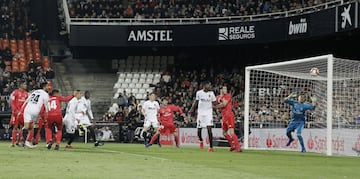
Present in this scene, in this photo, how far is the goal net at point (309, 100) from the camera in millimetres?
23922

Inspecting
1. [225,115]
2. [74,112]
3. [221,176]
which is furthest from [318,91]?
[221,176]

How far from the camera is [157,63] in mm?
46094

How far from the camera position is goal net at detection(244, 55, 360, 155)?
23.9 meters

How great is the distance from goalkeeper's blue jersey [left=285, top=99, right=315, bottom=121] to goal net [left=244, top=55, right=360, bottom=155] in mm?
418

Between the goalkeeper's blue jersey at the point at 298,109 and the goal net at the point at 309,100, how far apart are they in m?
0.42

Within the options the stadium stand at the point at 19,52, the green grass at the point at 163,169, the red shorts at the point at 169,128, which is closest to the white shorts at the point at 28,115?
the green grass at the point at 163,169

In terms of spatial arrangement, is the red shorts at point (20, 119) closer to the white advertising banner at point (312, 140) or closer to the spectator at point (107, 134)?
the white advertising banner at point (312, 140)

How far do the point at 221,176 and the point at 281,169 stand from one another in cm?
282

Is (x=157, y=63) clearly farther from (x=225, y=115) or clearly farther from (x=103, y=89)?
(x=225, y=115)

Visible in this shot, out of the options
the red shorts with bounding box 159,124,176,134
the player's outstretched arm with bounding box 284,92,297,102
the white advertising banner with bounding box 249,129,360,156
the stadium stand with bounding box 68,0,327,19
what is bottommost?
the white advertising banner with bounding box 249,129,360,156

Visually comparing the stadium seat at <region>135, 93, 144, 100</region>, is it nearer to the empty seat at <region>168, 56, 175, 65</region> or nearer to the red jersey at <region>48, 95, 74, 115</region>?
the empty seat at <region>168, 56, 175, 65</region>

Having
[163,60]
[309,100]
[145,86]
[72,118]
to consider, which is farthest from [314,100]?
[163,60]


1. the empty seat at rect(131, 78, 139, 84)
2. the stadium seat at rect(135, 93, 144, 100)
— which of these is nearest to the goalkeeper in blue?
the stadium seat at rect(135, 93, 144, 100)

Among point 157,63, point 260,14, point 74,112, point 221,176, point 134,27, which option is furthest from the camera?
point 157,63
